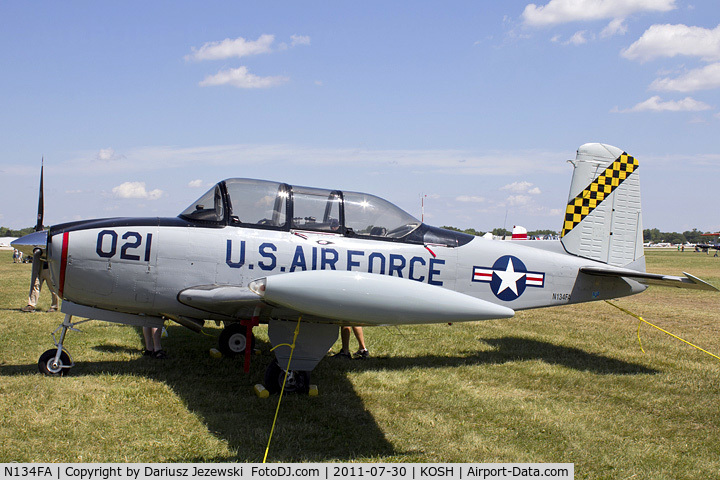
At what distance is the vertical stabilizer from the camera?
27.1 feet

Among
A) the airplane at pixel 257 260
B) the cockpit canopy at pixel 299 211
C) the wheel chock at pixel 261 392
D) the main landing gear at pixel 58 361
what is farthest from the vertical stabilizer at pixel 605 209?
the main landing gear at pixel 58 361

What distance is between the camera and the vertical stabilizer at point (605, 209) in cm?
827

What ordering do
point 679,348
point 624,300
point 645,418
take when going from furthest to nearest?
1. point 624,300
2. point 679,348
3. point 645,418

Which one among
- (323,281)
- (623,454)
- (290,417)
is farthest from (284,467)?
(623,454)

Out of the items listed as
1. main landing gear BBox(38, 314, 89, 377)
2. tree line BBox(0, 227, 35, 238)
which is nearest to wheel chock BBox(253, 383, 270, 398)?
main landing gear BBox(38, 314, 89, 377)

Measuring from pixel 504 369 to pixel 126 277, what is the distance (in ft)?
16.8

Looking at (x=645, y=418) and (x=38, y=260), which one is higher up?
(x=38, y=260)

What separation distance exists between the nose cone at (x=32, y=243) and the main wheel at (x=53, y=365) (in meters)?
1.29

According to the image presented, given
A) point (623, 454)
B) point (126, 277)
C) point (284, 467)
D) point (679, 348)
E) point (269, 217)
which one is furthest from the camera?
point (679, 348)

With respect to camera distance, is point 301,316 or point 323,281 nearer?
point 323,281

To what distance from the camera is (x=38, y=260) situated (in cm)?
637

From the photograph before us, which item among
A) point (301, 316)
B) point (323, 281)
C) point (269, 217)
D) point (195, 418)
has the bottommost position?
point (195, 418)

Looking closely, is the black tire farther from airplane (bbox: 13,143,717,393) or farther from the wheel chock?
the wheel chock

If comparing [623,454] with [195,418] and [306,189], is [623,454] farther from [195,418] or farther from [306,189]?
[306,189]
